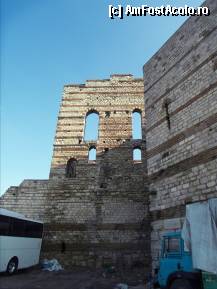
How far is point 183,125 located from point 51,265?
8619mm

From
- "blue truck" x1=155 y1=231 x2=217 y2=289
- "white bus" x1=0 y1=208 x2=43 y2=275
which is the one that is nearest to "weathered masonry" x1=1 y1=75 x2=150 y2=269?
"white bus" x1=0 y1=208 x2=43 y2=275

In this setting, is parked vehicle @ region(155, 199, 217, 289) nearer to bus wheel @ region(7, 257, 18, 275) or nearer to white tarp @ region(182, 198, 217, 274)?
white tarp @ region(182, 198, 217, 274)

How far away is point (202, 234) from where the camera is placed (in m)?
5.53

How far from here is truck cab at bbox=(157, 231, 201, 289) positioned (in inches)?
209

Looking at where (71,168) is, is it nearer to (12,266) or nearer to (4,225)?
(4,225)

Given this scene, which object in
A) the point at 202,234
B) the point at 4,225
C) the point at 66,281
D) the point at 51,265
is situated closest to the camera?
the point at 202,234

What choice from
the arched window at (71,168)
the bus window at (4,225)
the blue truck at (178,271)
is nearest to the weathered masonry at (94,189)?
the arched window at (71,168)

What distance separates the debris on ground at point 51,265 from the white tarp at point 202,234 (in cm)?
769

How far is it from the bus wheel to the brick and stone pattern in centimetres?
561

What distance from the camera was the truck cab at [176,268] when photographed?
5.31 m

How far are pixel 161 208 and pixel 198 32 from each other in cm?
674

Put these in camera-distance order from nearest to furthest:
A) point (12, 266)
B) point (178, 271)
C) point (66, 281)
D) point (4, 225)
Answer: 1. point (178, 271)
2. point (66, 281)
3. point (4, 225)
4. point (12, 266)

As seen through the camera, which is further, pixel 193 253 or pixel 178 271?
pixel 178 271

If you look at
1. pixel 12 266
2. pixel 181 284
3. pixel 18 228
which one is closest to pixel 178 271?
pixel 181 284
